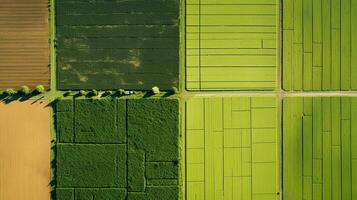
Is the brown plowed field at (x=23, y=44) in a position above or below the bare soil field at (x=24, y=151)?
above

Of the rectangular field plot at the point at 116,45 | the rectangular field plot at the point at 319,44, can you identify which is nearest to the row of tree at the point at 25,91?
the rectangular field plot at the point at 116,45

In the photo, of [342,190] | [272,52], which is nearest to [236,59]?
[272,52]

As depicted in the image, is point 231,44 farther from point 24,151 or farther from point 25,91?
point 24,151

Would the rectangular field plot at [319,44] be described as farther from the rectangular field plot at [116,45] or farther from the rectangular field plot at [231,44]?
the rectangular field plot at [116,45]

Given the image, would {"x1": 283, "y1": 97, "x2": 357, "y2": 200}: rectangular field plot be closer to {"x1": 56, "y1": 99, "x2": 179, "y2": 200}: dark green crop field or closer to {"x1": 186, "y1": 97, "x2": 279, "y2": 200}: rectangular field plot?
{"x1": 186, "y1": 97, "x2": 279, "y2": 200}: rectangular field plot

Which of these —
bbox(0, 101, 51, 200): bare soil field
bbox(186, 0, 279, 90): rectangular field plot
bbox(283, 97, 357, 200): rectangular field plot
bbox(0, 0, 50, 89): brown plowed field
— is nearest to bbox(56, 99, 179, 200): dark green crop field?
bbox(0, 101, 51, 200): bare soil field

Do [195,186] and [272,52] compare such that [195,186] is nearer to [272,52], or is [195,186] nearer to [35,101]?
[272,52]

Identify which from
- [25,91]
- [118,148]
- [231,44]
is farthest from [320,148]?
[25,91]
